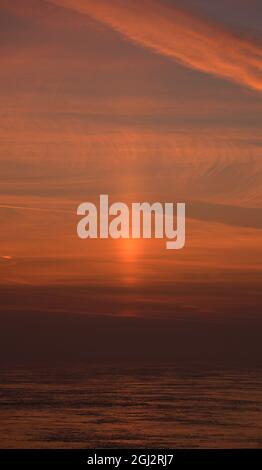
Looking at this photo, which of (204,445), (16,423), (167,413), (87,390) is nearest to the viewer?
(204,445)

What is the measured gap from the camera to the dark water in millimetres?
66125

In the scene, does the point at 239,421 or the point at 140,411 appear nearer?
the point at 239,421

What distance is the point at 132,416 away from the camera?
8475 centimetres

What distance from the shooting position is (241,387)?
12062cm

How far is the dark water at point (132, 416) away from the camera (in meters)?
66.1

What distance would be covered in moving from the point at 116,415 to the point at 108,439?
17.3 m

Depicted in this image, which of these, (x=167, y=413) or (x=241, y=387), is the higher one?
(x=241, y=387)

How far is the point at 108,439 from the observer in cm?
6756
